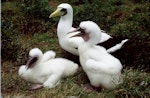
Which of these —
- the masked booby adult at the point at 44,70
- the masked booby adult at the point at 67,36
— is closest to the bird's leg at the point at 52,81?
the masked booby adult at the point at 44,70

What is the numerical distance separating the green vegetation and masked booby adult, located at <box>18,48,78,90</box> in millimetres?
97

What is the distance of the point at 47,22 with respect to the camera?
31.9 feet

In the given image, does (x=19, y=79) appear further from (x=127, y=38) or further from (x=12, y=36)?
(x=127, y=38)

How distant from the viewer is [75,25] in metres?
9.66

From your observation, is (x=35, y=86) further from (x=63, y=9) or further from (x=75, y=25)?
(x=75, y=25)

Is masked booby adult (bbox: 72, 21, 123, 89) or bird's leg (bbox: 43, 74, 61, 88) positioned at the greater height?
masked booby adult (bbox: 72, 21, 123, 89)

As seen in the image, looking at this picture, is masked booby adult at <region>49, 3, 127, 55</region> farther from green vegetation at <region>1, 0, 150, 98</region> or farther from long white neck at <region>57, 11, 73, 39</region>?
green vegetation at <region>1, 0, 150, 98</region>

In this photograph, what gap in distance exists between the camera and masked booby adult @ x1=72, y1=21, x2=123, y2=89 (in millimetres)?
7613

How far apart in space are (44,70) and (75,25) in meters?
1.94

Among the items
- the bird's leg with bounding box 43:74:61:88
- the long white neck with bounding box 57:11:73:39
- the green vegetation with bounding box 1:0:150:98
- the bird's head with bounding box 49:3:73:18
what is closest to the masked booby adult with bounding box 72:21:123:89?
the green vegetation with bounding box 1:0:150:98

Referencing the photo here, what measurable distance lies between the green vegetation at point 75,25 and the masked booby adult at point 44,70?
10cm

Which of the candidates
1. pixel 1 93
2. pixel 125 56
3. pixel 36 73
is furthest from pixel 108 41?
pixel 1 93

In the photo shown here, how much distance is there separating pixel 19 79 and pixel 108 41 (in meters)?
1.31

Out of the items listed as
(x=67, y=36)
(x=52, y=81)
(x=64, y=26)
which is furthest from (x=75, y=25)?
(x=52, y=81)
